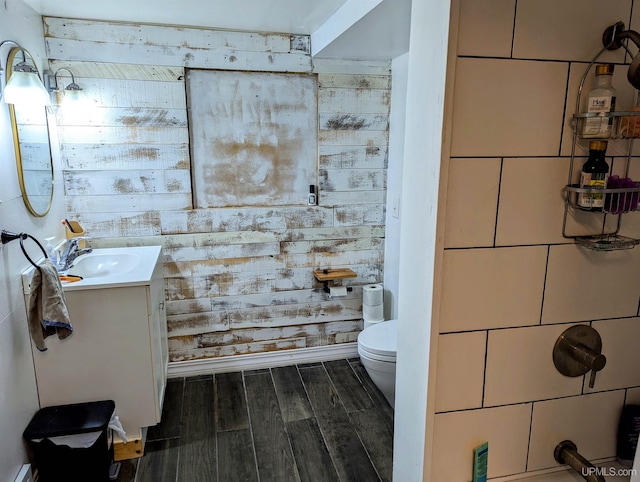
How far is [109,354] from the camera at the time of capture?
206 cm

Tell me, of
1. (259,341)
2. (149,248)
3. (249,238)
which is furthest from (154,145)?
(259,341)

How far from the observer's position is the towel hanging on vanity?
176 centimetres

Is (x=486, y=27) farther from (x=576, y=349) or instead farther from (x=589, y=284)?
(x=576, y=349)

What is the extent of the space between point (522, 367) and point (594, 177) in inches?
15.9

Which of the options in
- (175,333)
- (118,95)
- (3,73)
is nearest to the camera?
(3,73)

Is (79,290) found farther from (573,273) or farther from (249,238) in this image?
(573,273)

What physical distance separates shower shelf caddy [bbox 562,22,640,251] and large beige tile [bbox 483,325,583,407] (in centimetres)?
19

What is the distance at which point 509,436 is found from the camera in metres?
0.94

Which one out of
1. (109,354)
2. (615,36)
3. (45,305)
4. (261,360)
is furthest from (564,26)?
(261,360)

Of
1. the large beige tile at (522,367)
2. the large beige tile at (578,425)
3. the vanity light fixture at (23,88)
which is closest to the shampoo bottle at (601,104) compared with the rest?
the large beige tile at (522,367)

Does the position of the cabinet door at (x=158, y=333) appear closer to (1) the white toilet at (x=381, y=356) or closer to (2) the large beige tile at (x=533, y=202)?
(1) the white toilet at (x=381, y=356)

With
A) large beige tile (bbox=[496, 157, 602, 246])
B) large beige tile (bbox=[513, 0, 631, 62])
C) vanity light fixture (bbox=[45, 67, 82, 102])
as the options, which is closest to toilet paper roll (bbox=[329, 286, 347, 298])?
vanity light fixture (bbox=[45, 67, 82, 102])

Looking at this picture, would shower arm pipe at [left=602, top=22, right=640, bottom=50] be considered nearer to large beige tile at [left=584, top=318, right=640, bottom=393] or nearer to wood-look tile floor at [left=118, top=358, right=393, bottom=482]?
large beige tile at [left=584, top=318, right=640, bottom=393]

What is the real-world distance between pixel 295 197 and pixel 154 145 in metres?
0.94
